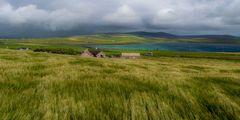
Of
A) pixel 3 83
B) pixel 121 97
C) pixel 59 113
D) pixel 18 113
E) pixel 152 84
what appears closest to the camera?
pixel 18 113

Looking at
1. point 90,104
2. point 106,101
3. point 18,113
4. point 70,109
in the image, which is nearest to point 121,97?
point 106,101

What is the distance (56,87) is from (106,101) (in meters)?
1.42

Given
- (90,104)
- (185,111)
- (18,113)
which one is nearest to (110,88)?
(90,104)

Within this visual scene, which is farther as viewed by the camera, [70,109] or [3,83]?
[3,83]

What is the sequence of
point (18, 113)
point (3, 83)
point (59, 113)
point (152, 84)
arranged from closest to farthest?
point (18, 113) → point (59, 113) → point (3, 83) → point (152, 84)

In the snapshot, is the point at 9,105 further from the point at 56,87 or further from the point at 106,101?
the point at 106,101

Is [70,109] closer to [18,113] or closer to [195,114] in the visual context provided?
[18,113]

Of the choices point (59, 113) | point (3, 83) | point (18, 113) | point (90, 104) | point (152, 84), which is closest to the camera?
point (18, 113)

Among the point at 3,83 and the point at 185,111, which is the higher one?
the point at 3,83

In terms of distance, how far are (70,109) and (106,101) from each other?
2.42 ft

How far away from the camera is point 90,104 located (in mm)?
4117

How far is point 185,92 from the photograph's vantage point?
5148 mm

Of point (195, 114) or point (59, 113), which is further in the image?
point (195, 114)

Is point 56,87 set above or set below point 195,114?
above
